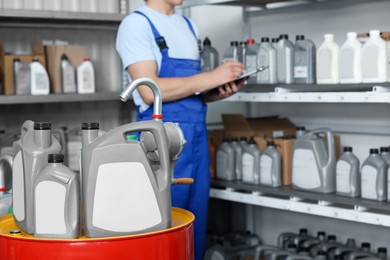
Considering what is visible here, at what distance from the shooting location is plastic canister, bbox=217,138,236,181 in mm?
3773

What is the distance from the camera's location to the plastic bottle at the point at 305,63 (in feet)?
11.0

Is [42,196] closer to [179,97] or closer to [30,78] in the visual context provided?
[179,97]

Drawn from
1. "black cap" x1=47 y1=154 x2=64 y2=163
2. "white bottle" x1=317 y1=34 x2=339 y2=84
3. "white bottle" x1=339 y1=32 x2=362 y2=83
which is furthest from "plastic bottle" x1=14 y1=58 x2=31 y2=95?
"black cap" x1=47 y1=154 x2=64 y2=163

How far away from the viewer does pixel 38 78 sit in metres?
3.80

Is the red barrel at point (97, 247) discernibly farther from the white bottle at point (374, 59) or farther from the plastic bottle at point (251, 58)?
the plastic bottle at point (251, 58)

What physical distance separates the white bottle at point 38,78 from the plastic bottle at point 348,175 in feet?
5.61

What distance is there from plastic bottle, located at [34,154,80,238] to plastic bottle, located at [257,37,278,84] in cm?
186

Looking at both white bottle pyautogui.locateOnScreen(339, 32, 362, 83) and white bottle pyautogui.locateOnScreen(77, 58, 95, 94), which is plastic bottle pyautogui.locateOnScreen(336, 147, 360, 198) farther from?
white bottle pyautogui.locateOnScreen(77, 58, 95, 94)

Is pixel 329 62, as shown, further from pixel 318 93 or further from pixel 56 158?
pixel 56 158

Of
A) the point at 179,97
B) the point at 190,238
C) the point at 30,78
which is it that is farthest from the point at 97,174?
the point at 30,78

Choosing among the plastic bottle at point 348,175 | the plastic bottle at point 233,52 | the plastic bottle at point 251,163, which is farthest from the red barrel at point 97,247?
the plastic bottle at point 233,52

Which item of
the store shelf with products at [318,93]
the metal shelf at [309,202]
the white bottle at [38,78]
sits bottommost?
the metal shelf at [309,202]

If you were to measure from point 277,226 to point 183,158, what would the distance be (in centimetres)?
148

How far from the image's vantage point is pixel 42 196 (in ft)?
6.13
